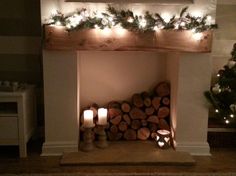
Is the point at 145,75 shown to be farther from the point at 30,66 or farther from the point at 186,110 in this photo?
the point at 30,66

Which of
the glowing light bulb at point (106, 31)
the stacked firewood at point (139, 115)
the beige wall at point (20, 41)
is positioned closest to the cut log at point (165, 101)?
the stacked firewood at point (139, 115)

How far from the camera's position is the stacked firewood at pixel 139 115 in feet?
11.2

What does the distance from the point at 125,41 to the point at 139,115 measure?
36.5 inches

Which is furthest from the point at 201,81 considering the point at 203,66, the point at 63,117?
the point at 63,117

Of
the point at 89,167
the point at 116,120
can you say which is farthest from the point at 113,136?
the point at 89,167

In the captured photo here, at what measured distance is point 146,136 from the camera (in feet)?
11.3

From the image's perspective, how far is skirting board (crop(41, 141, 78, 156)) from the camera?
10.1ft

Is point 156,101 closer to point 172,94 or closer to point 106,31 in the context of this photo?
point 172,94

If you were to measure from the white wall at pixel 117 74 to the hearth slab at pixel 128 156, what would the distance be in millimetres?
633

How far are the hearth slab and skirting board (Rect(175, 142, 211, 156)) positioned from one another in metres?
0.08

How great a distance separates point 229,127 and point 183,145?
559 millimetres

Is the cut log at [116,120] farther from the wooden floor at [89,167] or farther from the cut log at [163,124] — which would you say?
the wooden floor at [89,167]

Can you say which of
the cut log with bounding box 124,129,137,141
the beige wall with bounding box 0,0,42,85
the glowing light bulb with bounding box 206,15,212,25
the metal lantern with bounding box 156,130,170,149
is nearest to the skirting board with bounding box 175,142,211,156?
the metal lantern with bounding box 156,130,170,149

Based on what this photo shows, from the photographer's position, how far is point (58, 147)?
121 inches
